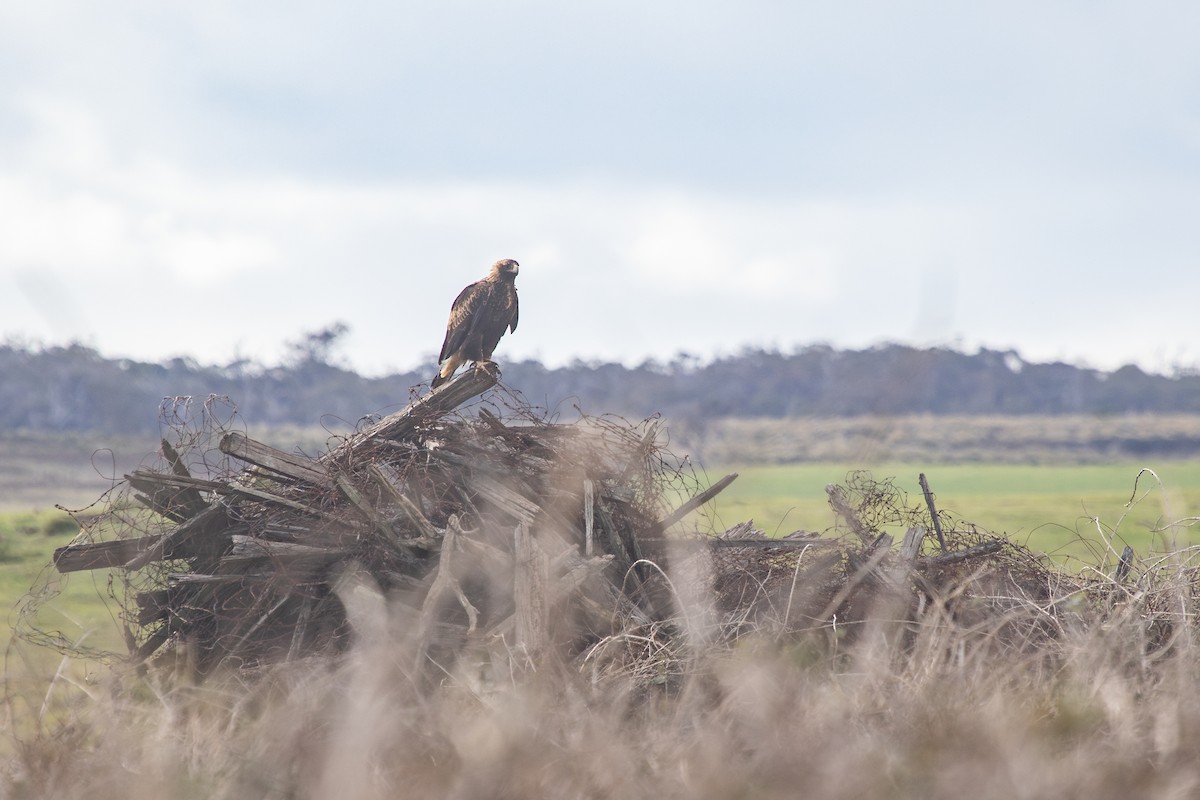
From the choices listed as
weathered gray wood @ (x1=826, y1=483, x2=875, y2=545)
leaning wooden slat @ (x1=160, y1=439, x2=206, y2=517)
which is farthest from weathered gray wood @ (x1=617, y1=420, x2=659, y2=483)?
leaning wooden slat @ (x1=160, y1=439, x2=206, y2=517)

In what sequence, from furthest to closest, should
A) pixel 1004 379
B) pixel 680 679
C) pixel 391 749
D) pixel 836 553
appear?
pixel 1004 379, pixel 836 553, pixel 680 679, pixel 391 749

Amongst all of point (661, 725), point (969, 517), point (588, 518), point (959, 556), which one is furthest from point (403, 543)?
point (969, 517)

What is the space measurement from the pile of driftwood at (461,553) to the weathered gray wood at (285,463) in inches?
0.5

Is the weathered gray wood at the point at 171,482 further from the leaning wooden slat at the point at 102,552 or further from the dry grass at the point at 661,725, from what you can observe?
the dry grass at the point at 661,725

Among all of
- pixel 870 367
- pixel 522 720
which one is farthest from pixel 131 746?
pixel 870 367

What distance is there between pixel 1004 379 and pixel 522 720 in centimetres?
781

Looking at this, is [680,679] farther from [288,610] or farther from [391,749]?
[288,610]

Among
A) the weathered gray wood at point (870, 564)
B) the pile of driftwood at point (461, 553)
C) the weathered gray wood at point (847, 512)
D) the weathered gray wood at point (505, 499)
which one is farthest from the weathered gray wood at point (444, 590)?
the weathered gray wood at point (847, 512)

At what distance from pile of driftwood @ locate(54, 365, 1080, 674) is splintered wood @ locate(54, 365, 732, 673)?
12 mm

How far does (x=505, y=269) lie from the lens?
9.41 metres

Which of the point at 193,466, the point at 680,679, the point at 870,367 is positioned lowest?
the point at 680,679

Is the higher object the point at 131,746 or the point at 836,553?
the point at 836,553

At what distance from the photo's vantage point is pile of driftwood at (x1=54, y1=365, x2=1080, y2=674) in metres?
6.21

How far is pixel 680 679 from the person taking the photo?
18.6 feet
